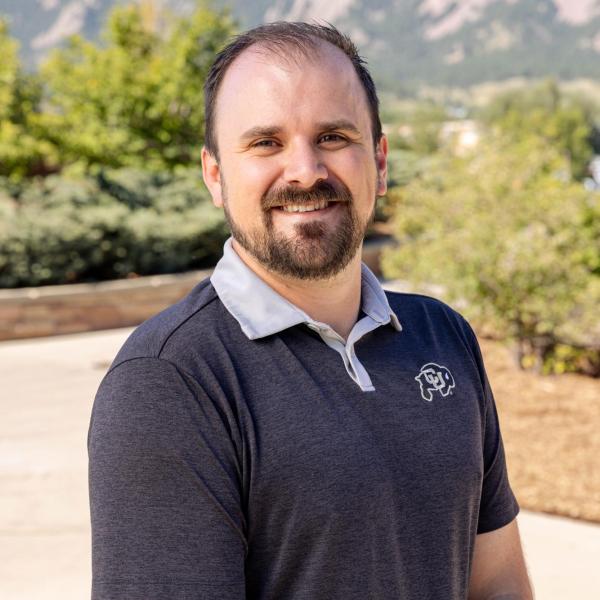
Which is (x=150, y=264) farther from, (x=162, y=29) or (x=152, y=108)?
(x=162, y=29)

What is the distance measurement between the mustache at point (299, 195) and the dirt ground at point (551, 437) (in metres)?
3.55

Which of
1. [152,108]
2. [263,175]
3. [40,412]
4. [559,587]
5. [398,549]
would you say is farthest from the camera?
[152,108]

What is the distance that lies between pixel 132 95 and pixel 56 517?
10.9m

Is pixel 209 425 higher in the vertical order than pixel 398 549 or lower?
higher

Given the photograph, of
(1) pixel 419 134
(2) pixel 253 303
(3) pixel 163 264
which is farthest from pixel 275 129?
(1) pixel 419 134

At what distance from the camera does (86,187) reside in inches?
429

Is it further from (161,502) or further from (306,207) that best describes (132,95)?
(161,502)

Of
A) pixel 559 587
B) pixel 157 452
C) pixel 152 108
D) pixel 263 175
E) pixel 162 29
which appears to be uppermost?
pixel 162 29

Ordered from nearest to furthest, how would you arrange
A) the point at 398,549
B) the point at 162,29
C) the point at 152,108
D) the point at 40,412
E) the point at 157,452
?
the point at 157,452
the point at 398,549
the point at 40,412
the point at 152,108
the point at 162,29

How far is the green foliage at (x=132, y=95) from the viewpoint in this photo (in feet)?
46.8

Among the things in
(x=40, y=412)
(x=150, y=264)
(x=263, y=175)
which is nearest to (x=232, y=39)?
(x=263, y=175)

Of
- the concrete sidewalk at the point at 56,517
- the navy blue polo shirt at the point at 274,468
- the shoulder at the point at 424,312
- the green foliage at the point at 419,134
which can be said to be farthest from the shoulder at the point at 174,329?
the green foliage at the point at 419,134

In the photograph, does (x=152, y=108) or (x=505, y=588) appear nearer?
(x=505, y=588)

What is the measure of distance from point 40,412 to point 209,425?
5.52m
